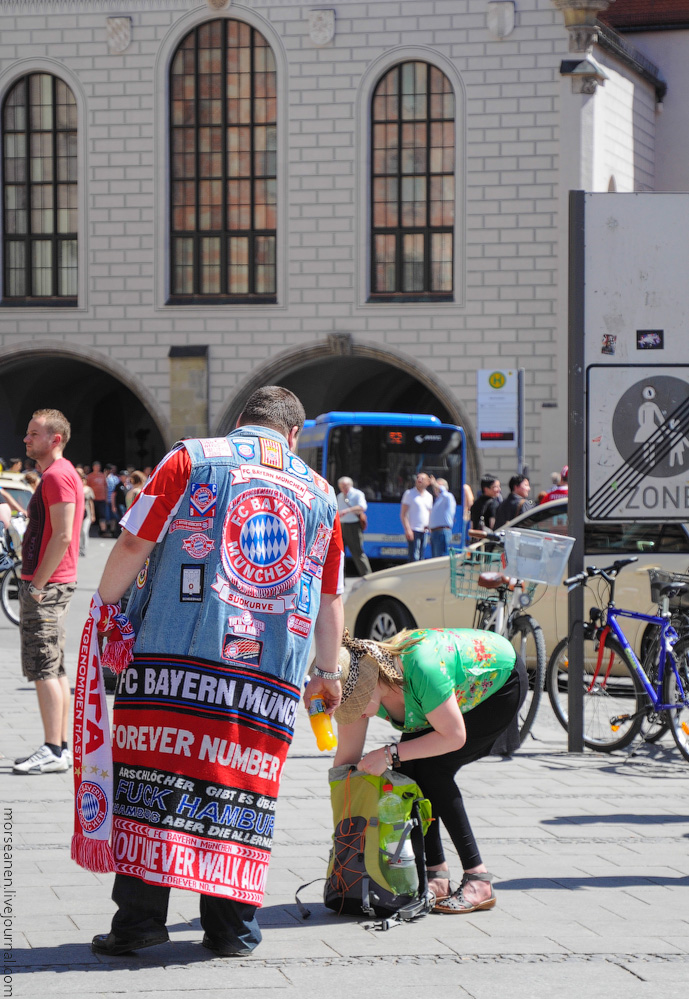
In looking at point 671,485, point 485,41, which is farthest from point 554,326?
point 671,485

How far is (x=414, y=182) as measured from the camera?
32.8 m

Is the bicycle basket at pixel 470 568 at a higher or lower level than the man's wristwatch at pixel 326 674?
higher

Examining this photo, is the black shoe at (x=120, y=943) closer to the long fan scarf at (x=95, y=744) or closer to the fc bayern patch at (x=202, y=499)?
the long fan scarf at (x=95, y=744)

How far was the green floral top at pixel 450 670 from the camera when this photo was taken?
468 centimetres

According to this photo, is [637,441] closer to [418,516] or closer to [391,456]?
[418,516]

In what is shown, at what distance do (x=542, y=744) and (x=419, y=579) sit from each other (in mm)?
2852

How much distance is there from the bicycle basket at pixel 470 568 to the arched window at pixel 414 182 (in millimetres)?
24540

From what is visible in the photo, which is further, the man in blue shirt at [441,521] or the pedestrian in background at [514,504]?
the man in blue shirt at [441,521]

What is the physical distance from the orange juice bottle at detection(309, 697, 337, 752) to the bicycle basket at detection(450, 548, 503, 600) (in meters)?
4.16

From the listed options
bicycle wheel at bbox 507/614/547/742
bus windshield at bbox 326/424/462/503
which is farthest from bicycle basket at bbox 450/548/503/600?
bus windshield at bbox 326/424/462/503

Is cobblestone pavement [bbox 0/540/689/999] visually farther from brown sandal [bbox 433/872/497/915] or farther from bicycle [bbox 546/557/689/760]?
bicycle [bbox 546/557/689/760]

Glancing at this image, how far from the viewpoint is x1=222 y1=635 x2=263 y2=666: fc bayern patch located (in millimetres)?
4246

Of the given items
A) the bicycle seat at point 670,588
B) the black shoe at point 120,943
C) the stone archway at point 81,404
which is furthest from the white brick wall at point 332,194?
the black shoe at point 120,943

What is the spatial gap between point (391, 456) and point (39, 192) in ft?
42.0
